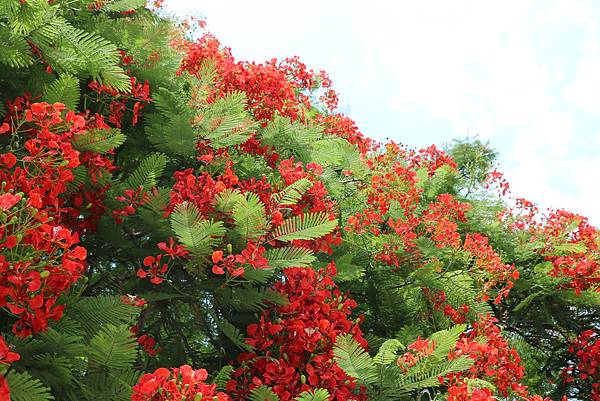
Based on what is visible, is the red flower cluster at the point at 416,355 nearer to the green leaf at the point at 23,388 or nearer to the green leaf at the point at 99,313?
the green leaf at the point at 99,313

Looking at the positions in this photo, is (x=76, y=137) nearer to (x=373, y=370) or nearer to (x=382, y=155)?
(x=373, y=370)

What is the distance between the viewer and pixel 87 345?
8.46 feet

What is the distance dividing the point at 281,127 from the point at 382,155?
1856mm

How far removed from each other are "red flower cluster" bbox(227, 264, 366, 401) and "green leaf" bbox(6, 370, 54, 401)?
133 centimetres

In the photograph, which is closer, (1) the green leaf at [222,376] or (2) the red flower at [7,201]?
(2) the red flower at [7,201]

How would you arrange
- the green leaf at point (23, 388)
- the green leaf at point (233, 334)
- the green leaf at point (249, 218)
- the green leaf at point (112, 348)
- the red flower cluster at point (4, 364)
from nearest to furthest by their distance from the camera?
the red flower cluster at point (4, 364), the green leaf at point (23, 388), the green leaf at point (112, 348), the green leaf at point (249, 218), the green leaf at point (233, 334)

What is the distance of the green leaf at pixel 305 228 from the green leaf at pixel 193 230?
38 centimetres

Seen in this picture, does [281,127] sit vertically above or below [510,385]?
above

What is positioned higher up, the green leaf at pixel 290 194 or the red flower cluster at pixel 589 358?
the red flower cluster at pixel 589 358

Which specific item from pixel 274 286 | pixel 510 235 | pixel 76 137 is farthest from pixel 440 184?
pixel 76 137

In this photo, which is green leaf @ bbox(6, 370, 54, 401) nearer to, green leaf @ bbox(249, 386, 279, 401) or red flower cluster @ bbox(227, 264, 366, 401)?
green leaf @ bbox(249, 386, 279, 401)

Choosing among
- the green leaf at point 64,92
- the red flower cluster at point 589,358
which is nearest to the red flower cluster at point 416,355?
the green leaf at point 64,92

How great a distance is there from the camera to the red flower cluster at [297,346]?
350 centimetres

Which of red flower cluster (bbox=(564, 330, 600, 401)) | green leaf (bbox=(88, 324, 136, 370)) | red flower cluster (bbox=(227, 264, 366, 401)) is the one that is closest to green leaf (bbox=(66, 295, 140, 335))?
green leaf (bbox=(88, 324, 136, 370))
